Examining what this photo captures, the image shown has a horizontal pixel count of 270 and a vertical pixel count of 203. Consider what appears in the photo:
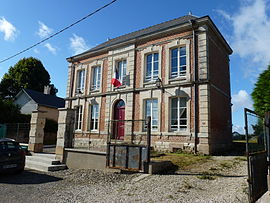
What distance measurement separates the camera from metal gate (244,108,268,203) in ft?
12.4

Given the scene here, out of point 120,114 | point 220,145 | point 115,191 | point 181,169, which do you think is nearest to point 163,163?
point 181,169

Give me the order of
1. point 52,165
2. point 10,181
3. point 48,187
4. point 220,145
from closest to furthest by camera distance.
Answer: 1. point 48,187
2. point 10,181
3. point 52,165
4. point 220,145

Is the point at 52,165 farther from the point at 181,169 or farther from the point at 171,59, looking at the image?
the point at 171,59

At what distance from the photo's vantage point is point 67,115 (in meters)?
9.06

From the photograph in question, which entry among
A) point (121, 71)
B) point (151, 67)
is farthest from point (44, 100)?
point (151, 67)

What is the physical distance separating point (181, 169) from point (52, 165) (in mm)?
5042

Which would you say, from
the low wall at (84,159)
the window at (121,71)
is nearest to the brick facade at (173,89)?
the window at (121,71)

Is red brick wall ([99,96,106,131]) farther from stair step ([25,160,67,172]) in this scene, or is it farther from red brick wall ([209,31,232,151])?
red brick wall ([209,31,232,151])

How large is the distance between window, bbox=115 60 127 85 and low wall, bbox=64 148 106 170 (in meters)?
6.63

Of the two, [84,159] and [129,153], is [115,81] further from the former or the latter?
[129,153]

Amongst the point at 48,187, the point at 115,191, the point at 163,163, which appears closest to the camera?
the point at 115,191

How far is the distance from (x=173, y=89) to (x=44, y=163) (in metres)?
7.39

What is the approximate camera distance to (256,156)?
13.3ft

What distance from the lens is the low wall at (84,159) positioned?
7579mm
